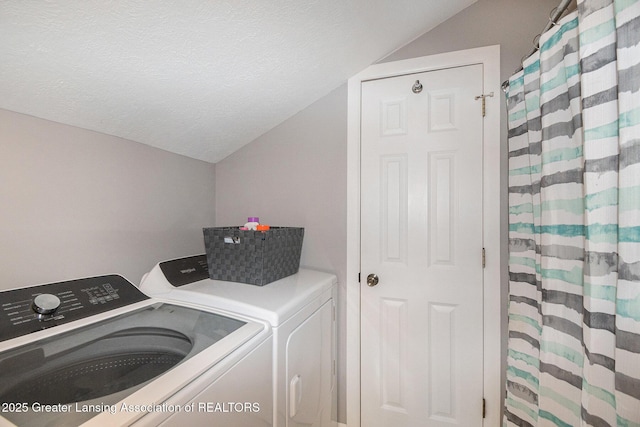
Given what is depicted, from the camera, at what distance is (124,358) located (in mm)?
862

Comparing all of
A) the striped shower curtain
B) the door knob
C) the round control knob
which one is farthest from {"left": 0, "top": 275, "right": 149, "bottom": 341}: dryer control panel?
the striped shower curtain

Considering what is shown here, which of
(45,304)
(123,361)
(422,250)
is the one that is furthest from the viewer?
(422,250)

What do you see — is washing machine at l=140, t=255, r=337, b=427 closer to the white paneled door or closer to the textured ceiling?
the white paneled door

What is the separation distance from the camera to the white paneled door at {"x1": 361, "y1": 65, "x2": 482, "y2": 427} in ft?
4.96

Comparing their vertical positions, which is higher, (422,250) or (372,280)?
(422,250)

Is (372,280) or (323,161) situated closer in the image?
(372,280)

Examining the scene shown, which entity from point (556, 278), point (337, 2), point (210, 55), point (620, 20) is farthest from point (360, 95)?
point (556, 278)

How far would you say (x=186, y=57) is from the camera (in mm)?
1117

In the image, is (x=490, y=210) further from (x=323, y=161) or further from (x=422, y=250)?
(x=323, y=161)

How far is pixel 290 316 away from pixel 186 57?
1.10 metres

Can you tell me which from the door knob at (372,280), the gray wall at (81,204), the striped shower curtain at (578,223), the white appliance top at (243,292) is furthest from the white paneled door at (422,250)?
the gray wall at (81,204)

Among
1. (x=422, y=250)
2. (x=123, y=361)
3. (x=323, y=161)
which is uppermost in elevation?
(x=323, y=161)

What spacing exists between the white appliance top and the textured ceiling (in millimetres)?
749

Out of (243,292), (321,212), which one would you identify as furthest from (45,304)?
(321,212)
